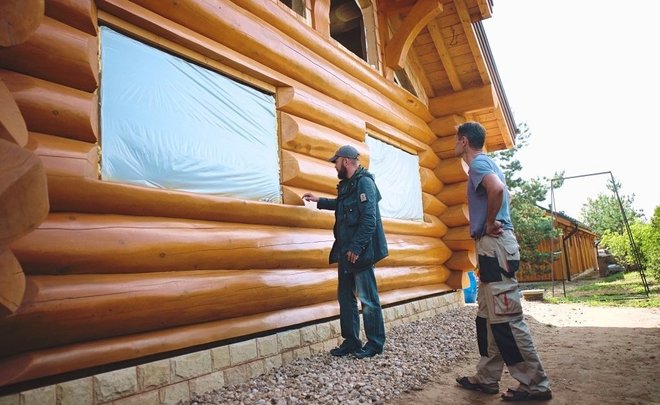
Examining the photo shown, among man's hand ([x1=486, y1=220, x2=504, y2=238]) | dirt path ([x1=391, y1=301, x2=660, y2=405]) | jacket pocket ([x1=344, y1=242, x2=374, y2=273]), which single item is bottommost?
dirt path ([x1=391, y1=301, x2=660, y2=405])

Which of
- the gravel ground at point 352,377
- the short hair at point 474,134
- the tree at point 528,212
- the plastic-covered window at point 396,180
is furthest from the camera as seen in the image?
the tree at point 528,212

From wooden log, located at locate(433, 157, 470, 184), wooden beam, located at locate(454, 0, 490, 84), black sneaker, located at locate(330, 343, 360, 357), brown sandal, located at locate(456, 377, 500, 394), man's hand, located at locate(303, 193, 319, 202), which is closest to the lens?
brown sandal, located at locate(456, 377, 500, 394)

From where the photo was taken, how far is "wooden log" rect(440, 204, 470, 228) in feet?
28.0

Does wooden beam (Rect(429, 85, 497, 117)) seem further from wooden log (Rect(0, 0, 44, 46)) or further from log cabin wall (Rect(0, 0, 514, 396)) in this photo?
wooden log (Rect(0, 0, 44, 46))

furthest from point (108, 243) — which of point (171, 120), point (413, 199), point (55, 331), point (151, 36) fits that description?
point (413, 199)

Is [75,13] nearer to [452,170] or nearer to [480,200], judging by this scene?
[480,200]

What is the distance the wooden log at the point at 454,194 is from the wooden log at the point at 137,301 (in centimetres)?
488

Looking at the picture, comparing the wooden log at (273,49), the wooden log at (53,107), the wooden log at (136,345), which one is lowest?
the wooden log at (136,345)

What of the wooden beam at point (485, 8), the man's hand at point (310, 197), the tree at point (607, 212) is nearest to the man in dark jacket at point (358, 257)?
the man's hand at point (310, 197)

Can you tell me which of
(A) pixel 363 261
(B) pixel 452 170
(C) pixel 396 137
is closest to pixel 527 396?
(A) pixel 363 261

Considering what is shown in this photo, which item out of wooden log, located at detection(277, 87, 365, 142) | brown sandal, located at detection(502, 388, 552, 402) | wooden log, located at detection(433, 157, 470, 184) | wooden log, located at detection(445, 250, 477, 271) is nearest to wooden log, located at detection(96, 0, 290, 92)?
wooden log, located at detection(277, 87, 365, 142)

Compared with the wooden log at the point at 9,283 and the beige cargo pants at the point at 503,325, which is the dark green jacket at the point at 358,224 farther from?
the wooden log at the point at 9,283

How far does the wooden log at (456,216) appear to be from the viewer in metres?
8.55

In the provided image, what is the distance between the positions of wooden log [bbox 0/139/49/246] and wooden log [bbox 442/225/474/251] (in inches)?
307
